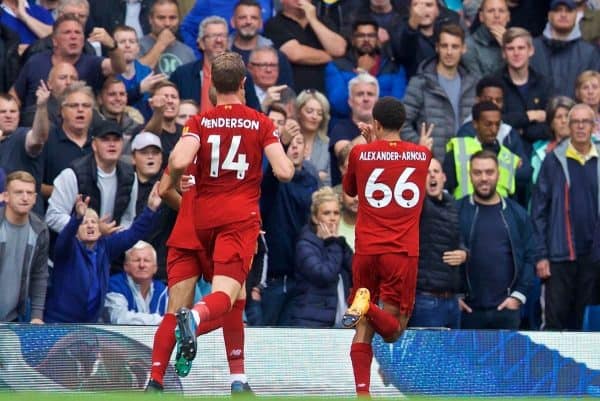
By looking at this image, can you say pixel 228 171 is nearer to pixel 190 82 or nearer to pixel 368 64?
pixel 190 82

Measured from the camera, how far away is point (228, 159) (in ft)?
39.0

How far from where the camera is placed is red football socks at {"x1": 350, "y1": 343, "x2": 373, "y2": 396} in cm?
1269

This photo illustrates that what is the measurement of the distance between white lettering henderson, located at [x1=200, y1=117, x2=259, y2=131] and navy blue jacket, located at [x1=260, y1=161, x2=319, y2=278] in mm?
3744

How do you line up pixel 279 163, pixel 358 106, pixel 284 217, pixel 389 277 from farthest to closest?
pixel 358 106 → pixel 284 217 → pixel 389 277 → pixel 279 163

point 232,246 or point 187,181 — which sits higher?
point 187,181

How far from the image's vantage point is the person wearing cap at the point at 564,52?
1847 centimetres

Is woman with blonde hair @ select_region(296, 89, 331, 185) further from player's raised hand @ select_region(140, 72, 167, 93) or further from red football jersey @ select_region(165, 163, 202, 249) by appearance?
red football jersey @ select_region(165, 163, 202, 249)

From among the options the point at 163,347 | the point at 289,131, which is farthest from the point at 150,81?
the point at 163,347

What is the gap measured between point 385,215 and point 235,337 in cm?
147

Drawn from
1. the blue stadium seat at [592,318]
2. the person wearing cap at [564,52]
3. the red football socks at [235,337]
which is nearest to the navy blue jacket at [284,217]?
the blue stadium seat at [592,318]

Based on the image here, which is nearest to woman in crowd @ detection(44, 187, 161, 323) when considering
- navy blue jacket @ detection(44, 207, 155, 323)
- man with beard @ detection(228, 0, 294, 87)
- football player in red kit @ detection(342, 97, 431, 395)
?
navy blue jacket @ detection(44, 207, 155, 323)

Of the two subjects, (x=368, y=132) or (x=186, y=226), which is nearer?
(x=186, y=226)

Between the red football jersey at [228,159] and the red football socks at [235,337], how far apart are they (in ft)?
2.28

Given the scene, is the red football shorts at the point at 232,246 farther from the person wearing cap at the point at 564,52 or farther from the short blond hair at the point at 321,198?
→ the person wearing cap at the point at 564,52
